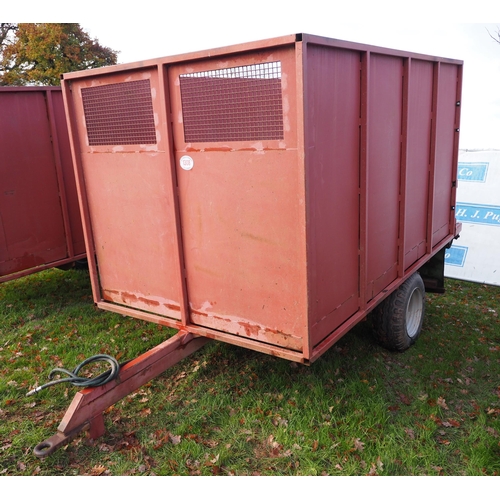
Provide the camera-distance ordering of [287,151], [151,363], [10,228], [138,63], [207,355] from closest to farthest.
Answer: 1. [287,151]
2. [138,63]
3. [151,363]
4. [207,355]
5. [10,228]

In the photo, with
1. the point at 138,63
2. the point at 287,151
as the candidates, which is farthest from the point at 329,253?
the point at 138,63

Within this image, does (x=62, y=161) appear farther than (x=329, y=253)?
Yes

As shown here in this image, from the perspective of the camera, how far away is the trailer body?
3.45m

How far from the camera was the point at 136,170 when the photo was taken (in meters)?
4.29

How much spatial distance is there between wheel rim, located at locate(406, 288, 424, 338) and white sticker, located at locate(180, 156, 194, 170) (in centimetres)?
304

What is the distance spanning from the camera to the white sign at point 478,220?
26.9ft

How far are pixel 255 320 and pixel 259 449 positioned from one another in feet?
3.38

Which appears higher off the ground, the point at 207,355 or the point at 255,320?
the point at 255,320

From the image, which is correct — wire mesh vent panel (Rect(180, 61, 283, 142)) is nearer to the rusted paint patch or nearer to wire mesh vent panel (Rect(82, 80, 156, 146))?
wire mesh vent panel (Rect(82, 80, 156, 146))

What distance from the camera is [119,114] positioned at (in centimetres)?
421

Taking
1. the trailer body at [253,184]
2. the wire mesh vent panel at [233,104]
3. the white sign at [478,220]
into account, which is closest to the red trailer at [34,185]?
the trailer body at [253,184]

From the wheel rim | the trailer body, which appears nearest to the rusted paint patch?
the trailer body
